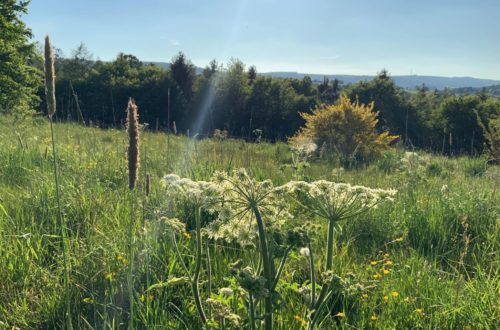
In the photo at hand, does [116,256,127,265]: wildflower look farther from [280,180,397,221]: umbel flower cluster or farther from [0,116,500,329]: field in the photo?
[280,180,397,221]: umbel flower cluster

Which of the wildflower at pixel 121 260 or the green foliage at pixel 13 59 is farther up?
the green foliage at pixel 13 59

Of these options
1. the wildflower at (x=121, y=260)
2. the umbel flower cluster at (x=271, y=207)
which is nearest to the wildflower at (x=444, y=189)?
the umbel flower cluster at (x=271, y=207)

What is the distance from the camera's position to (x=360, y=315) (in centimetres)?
241

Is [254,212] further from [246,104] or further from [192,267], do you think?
[246,104]

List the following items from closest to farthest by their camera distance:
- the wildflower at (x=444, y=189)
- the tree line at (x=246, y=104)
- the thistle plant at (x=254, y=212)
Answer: the thistle plant at (x=254, y=212)
the wildflower at (x=444, y=189)
the tree line at (x=246, y=104)

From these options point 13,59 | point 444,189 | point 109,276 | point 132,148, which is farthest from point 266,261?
point 13,59

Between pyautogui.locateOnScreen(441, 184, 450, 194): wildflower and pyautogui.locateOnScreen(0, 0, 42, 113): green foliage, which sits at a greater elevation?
pyautogui.locateOnScreen(0, 0, 42, 113): green foliage

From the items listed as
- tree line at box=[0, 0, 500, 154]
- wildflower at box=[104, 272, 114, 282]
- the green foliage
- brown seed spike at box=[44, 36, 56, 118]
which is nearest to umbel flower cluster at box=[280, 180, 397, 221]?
brown seed spike at box=[44, 36, 56, 118]

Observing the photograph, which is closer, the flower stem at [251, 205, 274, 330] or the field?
the flower stem at [251, 205, 274, 330]

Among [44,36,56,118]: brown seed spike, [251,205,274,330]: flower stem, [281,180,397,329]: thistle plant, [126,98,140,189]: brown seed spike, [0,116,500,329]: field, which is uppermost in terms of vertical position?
[44,36,56,118]: brown seed spike

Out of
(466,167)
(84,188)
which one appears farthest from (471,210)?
(466,167)

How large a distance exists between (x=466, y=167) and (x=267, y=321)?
14859mm

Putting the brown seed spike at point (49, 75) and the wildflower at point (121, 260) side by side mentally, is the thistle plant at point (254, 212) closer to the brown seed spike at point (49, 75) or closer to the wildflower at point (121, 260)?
the brown seed spike at point (49, 75)

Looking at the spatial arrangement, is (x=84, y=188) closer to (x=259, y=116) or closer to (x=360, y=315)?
(x=360, y=315)
